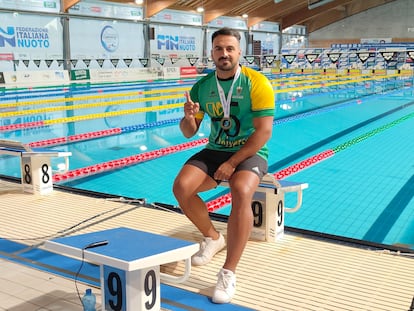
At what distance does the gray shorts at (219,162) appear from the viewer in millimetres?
2682

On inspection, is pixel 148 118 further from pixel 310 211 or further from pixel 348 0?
pixel 348 0

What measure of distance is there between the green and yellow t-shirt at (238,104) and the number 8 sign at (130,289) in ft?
3.32

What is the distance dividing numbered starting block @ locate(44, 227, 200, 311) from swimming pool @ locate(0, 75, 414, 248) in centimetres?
231

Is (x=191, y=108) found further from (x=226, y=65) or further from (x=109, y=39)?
(x=109, y=39)

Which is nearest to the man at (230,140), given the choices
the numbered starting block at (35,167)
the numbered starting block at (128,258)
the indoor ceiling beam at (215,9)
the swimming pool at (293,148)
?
the numbered starting block at (128,258)

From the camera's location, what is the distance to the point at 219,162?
2816 millimetres

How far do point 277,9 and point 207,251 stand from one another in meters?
27.8

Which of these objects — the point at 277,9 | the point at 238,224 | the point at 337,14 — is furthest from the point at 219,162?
the point at 337,14

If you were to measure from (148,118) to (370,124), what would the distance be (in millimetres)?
4324

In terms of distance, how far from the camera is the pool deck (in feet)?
7.93

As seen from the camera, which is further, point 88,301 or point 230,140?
point 230,140

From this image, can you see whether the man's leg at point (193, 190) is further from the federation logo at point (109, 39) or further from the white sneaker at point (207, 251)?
the federation logo at point (109, 39)

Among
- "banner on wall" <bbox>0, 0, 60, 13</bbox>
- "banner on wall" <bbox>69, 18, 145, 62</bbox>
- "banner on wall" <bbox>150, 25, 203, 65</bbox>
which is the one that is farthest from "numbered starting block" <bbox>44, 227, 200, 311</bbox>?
"banner on wall" <bbox>150, 25, 203, 65</bbox>

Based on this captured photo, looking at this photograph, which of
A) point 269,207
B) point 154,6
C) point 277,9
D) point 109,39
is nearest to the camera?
point 269,207
